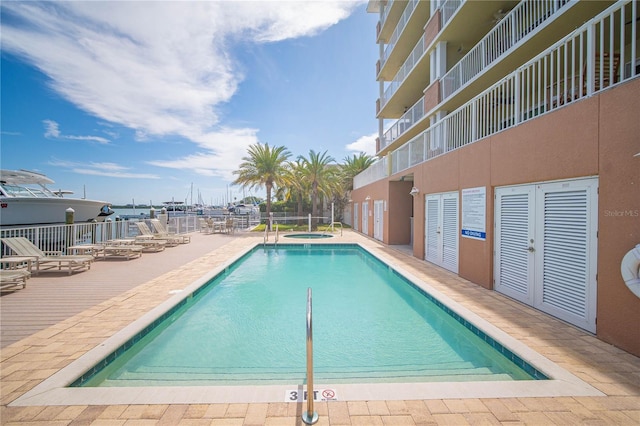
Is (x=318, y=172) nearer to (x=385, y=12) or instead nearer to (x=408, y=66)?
(x=408, y=66)

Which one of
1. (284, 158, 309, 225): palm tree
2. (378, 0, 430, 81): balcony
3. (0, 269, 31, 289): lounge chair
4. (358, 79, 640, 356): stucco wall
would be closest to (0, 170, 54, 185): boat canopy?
(0, 269, 31, 289): lounge chair

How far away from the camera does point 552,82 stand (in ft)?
15.0

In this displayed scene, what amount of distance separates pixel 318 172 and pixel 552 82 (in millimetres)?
21620

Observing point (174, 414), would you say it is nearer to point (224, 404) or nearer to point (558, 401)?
point (224, 404)

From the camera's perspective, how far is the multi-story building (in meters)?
3.58

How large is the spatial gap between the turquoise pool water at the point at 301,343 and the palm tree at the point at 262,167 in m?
16.3

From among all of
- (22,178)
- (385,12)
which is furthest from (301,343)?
(385,12)

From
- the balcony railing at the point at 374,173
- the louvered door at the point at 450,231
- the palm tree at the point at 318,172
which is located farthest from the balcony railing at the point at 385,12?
the louvered door at the point at 450,231

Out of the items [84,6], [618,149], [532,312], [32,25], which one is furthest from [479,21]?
[32,25]

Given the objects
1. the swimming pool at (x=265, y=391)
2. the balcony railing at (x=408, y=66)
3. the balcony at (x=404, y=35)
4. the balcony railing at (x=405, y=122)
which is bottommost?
the swimming pool at (x=265, y=391)

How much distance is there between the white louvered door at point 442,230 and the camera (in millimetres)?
7906

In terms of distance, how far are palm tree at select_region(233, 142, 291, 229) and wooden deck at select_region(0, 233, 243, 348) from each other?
569 inches

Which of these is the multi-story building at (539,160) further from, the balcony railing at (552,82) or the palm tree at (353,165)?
the palm tree at (353,165)

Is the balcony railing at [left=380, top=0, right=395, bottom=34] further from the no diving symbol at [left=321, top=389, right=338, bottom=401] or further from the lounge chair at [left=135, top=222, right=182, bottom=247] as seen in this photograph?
the no diving symbol at [left=321, top=389, right=338, bottom=401]
